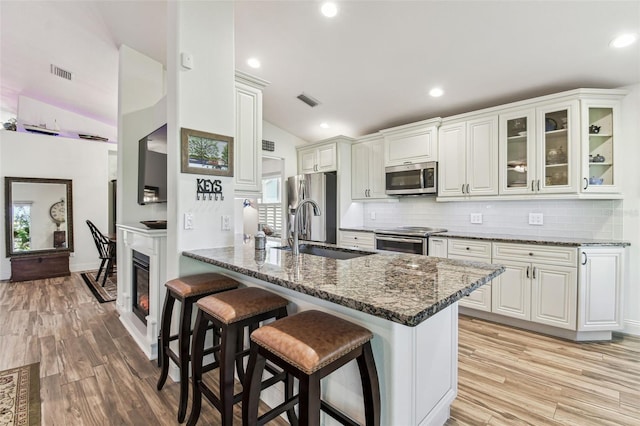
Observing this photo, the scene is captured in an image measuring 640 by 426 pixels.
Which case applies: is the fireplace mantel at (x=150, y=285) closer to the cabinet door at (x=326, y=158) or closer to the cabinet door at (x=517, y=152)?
the cabinet door at (x=326, y=158)

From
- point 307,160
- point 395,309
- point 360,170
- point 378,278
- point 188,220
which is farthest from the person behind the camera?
point 307,160

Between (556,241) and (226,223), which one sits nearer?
(226,223)

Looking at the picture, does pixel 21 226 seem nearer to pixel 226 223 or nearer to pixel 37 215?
pixel 37 215

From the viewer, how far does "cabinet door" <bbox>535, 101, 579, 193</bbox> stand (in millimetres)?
2895

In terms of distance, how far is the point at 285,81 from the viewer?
3791 millimetres

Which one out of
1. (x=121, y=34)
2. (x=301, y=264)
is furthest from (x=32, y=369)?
(x=121, y=34)

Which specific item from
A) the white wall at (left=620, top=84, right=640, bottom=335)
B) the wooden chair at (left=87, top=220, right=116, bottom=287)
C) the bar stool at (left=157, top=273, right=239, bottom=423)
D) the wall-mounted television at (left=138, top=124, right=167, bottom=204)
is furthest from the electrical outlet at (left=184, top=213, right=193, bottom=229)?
the white wall at (left=620, top=84, right=640, bottom=335)

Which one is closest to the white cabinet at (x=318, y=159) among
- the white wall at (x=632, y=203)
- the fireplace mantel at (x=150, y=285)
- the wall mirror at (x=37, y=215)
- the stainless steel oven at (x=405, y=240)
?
the stainless steel oven at (x=405, y=240)

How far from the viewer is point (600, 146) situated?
9.73 ft

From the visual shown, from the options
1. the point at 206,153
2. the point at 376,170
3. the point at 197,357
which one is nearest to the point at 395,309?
the point at 197,357

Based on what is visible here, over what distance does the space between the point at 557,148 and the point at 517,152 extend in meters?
0.35

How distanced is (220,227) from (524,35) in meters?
2.97

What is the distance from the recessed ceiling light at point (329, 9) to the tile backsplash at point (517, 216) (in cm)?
260

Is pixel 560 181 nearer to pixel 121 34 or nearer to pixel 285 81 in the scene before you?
pixel 285 81
